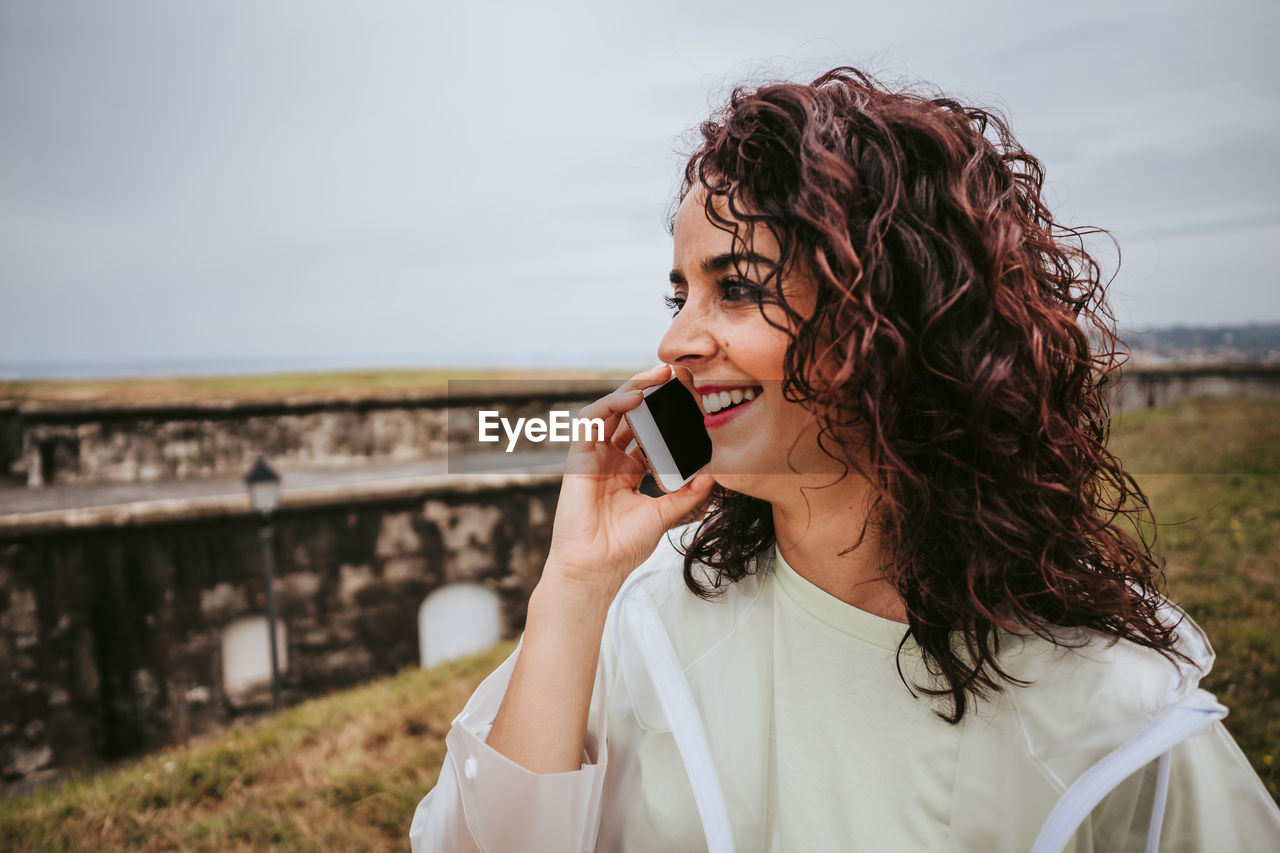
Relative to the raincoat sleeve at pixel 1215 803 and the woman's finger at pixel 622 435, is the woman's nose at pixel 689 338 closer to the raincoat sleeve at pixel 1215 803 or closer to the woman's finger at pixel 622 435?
the woman's finger at pixel 622 435

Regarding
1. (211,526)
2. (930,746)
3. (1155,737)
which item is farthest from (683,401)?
(211,526)

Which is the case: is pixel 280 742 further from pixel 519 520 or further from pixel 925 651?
pixel 925 651

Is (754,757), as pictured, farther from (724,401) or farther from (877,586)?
(724,401)

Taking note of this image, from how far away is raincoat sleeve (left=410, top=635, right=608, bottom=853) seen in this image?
120 cm

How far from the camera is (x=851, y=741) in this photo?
1251 mm

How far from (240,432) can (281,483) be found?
92 cm

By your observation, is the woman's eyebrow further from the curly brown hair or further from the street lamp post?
the street lamp post

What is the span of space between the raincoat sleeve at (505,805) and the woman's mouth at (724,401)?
24.4 inches

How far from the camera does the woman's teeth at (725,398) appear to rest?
1301mm

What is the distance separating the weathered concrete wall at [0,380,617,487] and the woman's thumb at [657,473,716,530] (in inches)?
237

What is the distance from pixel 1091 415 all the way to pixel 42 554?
843 cm

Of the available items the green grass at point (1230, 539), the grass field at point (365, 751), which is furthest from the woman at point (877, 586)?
the grass field at point (365, 751)

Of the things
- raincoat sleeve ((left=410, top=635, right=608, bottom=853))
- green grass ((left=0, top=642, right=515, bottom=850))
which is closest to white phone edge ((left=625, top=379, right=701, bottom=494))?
raincoat sleeve ((left=410, top=635, right=608, bottom=853))

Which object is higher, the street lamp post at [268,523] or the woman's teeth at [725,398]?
the woman's teeth at [725,398]
